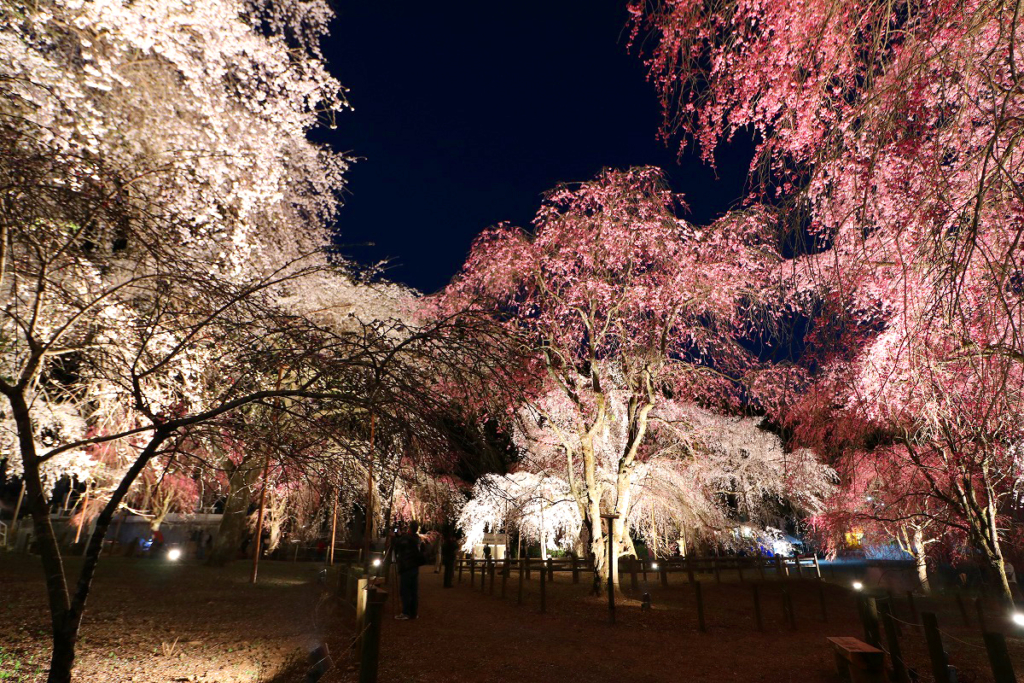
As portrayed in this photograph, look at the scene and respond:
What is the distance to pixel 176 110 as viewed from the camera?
9.32m

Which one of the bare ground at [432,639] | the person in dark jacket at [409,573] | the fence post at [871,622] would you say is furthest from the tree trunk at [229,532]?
the fence post at [871,622]

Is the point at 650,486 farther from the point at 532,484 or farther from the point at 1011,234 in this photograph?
the point at 1011,234

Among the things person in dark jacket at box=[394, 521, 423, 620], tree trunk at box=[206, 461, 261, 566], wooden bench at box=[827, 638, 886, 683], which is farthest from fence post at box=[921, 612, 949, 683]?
tree trunk at box=[206, 461, 261, 566]

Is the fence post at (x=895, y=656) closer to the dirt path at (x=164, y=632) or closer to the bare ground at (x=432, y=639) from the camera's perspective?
the bare ground at (x=432, y=639)

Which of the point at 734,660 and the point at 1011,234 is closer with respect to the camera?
the point at 1011,234

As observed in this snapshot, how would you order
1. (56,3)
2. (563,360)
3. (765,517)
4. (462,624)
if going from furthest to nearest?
(765,517), (563,360), (462,624), (56,3)

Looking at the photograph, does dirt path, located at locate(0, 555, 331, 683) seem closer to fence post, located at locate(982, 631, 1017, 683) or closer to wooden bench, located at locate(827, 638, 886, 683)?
wooden bench, located at locate(827, 638, 886, 683)

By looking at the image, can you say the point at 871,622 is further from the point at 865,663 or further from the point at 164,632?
the point at 164,632

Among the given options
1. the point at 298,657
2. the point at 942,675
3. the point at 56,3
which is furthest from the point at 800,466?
the point at 56,3

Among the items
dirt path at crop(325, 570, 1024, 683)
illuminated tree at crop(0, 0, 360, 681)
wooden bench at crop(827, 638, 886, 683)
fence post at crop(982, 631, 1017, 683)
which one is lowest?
dirt path at crop(325, 570, 1024, 683)

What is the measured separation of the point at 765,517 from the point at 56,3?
29.5 metres

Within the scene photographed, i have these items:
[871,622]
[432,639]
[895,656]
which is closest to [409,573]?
[432,639]

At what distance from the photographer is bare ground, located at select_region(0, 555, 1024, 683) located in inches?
251

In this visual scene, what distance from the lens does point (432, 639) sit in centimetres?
841
